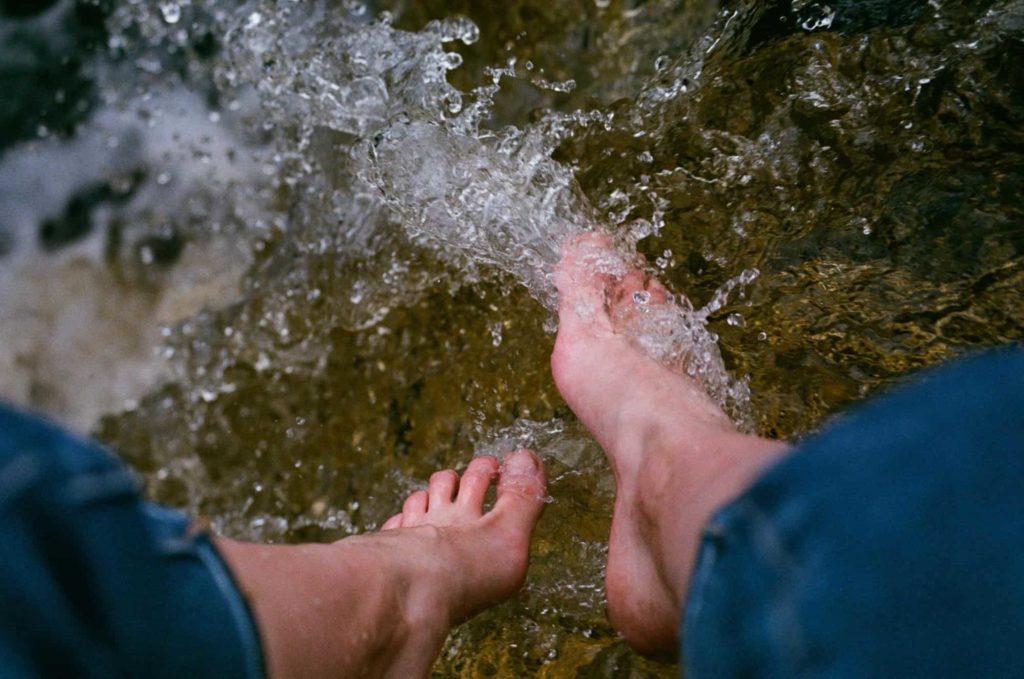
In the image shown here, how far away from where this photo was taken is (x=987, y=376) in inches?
21.3

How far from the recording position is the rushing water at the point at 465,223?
1231mm

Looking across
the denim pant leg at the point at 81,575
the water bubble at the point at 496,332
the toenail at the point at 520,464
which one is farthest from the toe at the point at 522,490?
the denim pant leg at the point at 81,575

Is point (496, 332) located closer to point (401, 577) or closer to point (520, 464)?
point (520, 464)

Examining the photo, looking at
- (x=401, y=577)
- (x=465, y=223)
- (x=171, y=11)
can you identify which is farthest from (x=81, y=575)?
(x=171, y=11)

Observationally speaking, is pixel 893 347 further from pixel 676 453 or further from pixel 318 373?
pixel 318 373

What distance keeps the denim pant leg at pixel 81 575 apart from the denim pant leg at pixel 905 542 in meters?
0.40

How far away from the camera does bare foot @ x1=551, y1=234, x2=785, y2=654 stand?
2.77 feet

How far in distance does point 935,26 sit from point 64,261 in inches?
64.3

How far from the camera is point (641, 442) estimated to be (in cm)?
104

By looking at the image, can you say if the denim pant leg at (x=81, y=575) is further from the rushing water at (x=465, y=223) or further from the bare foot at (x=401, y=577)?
the rushing water at (x=465, y=223)

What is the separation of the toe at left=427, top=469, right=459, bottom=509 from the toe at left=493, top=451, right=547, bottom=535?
8 cm

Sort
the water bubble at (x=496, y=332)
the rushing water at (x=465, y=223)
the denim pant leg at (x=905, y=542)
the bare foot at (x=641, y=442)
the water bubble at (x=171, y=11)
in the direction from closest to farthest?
the denim pant leg at (x=905, y=542) → the bare foot at (x=641, y=442) → the rushing water at (x=465, y=223) → the water bubble at (x=496, y=332) → the water bubble at (x=171, y=11)

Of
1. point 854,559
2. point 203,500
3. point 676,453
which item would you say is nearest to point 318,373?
point 203,500

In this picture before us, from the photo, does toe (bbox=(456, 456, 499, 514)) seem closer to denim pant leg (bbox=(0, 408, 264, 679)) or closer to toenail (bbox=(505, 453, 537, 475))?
toenail (bbox=(505, 453, 537, 475))
